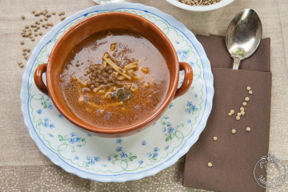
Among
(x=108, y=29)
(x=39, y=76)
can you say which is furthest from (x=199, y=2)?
(x=39, y=76)

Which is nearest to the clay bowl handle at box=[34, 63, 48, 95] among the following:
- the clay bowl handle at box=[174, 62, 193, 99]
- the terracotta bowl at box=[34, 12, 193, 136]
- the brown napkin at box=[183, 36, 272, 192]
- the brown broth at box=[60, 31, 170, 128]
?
the terracotta bowl at box=[34, 12, 193, 136]

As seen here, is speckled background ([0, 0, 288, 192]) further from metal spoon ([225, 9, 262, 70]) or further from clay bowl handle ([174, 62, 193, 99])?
clay bowl handle ([174, 62, 193, 99])

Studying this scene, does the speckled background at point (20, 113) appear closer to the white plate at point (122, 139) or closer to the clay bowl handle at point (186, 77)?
the white plate at point (122, 139)

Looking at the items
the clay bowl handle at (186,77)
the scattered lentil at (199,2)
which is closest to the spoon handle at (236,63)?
the scattered lentil at (199,2)

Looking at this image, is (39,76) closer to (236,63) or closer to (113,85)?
(113,85)

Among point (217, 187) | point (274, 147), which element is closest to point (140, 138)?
point (217, 187)

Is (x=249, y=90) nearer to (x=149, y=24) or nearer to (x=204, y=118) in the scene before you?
(x=204, y=118)
